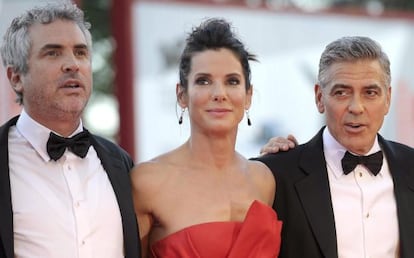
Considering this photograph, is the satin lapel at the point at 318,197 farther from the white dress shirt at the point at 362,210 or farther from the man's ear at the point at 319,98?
the man's ear at the point at 319,98

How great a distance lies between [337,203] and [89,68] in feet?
3.85

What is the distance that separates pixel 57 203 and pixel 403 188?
4.80ft

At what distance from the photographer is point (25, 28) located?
3.86 meters

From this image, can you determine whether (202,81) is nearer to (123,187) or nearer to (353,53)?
(123,187)

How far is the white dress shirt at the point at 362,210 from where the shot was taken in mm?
3979

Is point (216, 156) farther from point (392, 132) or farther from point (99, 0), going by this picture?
point (99, 0)

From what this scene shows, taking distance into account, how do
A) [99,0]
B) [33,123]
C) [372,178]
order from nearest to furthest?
1. [33,123]
2. [372,178]
3. [99,0]

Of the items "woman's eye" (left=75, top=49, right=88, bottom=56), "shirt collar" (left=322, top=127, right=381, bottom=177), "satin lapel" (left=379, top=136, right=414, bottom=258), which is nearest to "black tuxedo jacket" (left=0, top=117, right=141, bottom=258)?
"woman's eye" (left=75, top=49, right=88, bottom=56)

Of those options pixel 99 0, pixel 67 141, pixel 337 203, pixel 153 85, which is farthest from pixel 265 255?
pixel 99 0

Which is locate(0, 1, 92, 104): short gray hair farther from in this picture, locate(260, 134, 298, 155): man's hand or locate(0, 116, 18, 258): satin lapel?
locate(260, 134, 298, 155): man's hand

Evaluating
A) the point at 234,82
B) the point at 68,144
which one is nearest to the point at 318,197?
the point at 234,82

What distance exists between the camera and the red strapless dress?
3805 millimetres

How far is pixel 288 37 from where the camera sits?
982 cm

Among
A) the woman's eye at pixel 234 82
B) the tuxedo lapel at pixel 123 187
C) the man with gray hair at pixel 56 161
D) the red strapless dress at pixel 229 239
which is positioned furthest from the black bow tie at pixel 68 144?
the woman's eye at pixel 234 82
